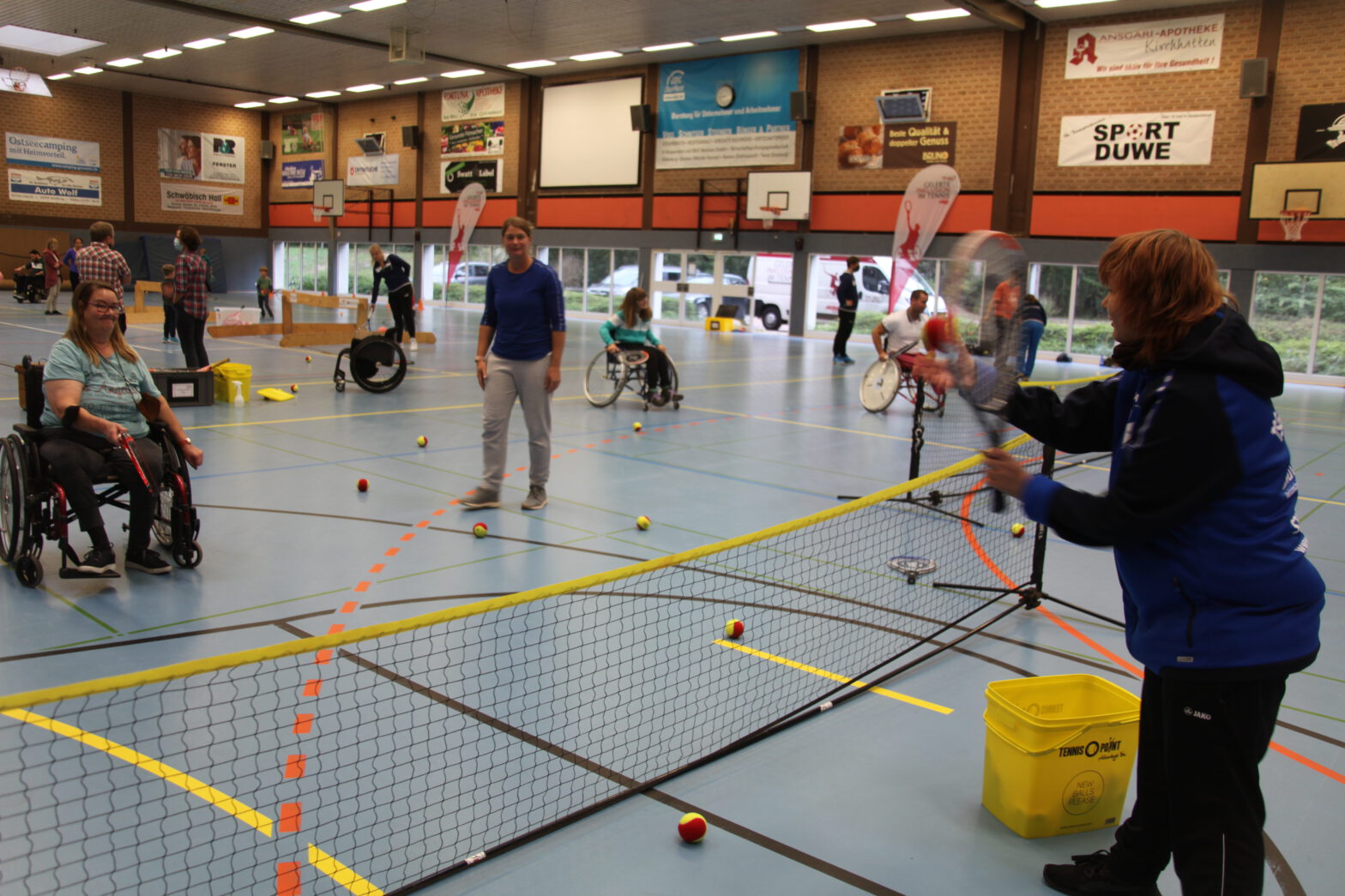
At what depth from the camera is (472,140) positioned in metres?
35.4

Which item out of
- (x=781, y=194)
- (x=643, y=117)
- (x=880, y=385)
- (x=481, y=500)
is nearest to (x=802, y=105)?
(x=781, y=194)

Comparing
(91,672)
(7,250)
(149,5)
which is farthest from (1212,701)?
(7,250)

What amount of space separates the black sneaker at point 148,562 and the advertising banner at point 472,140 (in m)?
31.1

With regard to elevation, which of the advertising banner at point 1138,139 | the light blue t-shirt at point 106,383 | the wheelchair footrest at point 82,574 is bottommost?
the wheelchair footrest at point 82,574

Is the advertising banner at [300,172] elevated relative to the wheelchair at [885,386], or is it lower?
elevated

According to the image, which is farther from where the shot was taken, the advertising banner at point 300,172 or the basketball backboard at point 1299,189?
the advertising banner at point 300,172

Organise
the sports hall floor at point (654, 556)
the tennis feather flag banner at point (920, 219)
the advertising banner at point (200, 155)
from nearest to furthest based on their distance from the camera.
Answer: the sports hall floor at point (654, 556) → the tennis feather flag banner at point (920, 219) → the advertising banner at point (200, 155)

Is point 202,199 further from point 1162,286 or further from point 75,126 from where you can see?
point 1162,286

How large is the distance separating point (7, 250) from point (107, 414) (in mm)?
37351

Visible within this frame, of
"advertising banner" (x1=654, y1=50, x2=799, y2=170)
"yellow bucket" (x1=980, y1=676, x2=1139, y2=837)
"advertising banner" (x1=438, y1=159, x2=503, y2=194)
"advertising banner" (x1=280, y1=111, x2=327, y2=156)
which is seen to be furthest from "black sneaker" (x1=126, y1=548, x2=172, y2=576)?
"advertising banner" (x1=280, y1=111, x2=327, y2=156)

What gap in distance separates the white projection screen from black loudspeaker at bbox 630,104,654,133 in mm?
453

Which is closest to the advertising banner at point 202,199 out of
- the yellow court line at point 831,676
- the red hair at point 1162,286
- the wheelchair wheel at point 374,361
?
the wheelchair wheel at point 374,361

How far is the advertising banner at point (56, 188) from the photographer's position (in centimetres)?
3653

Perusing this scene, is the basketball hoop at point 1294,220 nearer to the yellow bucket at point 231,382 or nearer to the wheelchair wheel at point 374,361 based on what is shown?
the wheelchair wheel at point 374,361
